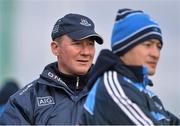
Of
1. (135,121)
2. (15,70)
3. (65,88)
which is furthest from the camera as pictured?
(15,70)

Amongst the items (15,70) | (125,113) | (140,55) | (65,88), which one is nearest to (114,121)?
(125,113)

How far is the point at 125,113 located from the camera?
13.4 feet

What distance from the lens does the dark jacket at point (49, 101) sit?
5254mm

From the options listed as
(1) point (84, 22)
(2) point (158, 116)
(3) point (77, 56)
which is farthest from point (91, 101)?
(1) point (84, 22)

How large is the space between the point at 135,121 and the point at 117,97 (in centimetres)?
14

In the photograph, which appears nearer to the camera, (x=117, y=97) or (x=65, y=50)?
(x=117, y=97)

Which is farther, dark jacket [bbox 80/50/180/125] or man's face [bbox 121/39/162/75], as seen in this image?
man's face [bbox 121/39/162/75]

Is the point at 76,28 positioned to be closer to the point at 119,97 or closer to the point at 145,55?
the point at 145,55

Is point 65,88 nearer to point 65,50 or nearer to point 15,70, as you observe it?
point 65,50

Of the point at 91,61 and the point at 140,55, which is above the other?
the point at 140,55

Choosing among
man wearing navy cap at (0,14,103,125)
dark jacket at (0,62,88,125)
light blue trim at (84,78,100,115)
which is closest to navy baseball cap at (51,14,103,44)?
man wearing navy cap at (0,14,103,125)

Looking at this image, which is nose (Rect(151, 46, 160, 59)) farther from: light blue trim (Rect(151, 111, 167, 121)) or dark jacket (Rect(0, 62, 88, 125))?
dark jacket (Rect(0, 62, 88, 125))

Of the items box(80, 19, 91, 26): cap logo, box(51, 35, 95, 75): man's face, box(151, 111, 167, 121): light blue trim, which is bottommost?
box(51, 35, 95, 75): man's face

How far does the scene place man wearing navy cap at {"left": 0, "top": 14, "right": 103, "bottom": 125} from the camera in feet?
17.3
